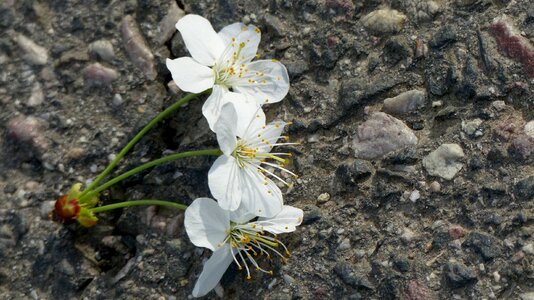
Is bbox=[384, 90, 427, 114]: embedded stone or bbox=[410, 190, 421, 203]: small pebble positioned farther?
bbox=[384, 90, 427, 114]: embedded stone

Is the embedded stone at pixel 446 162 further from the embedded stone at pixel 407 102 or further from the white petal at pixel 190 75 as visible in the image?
the white petal at pixel 190 75

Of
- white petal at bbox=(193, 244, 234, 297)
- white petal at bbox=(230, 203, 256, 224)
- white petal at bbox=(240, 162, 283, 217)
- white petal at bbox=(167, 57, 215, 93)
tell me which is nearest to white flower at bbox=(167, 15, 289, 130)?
white petal at bbox=(167, 57, 215, 93)

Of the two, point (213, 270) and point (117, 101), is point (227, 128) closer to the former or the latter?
point (213, 270)

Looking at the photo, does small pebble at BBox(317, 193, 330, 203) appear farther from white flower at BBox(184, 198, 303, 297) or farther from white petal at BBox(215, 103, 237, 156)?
white petal at BBox(215, 103, 237, 156)

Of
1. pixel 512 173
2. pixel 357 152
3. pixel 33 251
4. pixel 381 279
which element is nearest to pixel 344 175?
pixel 357 152

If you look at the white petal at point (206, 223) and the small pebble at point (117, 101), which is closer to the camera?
the white petal at point (206, 223)

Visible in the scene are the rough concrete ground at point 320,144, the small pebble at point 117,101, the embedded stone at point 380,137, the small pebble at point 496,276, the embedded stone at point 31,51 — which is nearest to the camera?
the small pebble at point 496,276

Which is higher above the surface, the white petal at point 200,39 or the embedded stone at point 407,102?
the white petal at point 200,39

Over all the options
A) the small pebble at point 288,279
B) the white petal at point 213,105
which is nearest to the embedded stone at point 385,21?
the white petal at point 213,105
